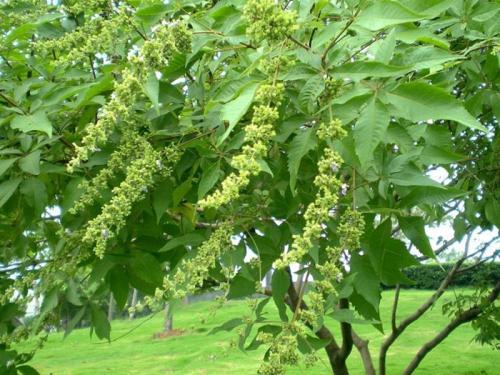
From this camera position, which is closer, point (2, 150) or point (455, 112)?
point (455, 112)

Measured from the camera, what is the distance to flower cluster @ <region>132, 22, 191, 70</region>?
52.5 inches

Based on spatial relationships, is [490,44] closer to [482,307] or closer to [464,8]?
[464,8]

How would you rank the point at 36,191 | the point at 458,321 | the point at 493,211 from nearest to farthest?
the point at 36,191 → the point at 493,211 → the point at 458,321

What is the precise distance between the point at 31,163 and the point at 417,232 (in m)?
1.06

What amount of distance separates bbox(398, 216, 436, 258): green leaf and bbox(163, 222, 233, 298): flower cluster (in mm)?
524

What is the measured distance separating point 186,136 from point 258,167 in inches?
27.1

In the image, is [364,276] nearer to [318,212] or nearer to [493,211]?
[318,212]

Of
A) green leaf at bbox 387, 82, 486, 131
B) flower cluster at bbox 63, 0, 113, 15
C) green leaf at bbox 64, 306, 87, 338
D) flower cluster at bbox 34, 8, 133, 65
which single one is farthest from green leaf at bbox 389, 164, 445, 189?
green leaf at bbox 64, 306, 87, 338

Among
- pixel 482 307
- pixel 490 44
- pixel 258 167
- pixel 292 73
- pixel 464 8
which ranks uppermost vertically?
pixel 464 8

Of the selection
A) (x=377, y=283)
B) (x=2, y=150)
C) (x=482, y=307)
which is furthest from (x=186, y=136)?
(x=482, y=307)

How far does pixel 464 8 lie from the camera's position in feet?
5.97

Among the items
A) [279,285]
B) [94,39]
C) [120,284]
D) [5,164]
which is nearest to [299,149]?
[94,39]

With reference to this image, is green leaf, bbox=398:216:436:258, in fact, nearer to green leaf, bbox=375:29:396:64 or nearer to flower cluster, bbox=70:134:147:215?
green leaf, bbox=375:29:396:64

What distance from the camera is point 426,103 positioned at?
121 centimetres
